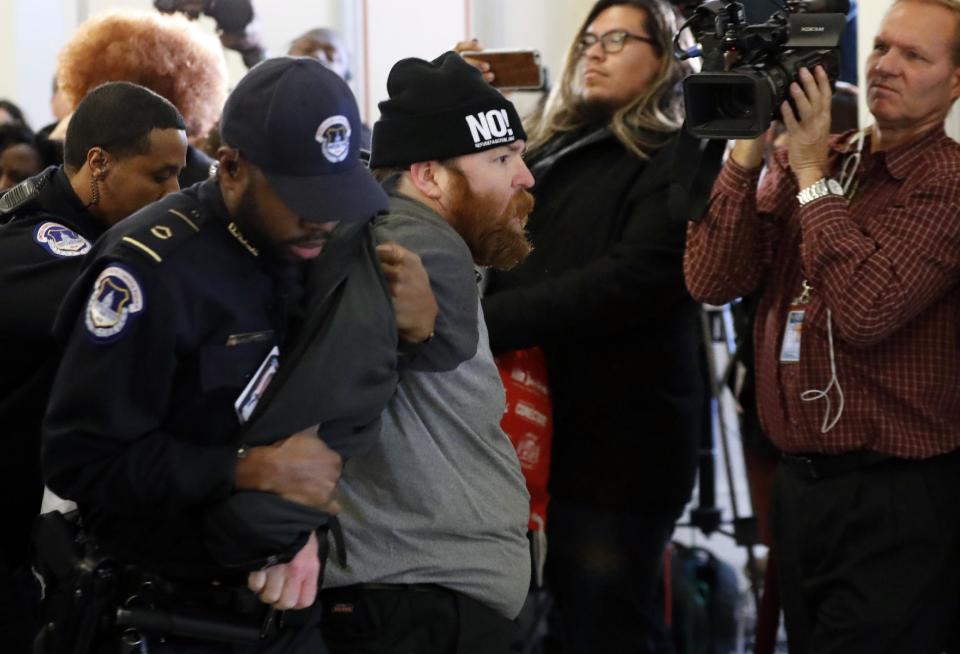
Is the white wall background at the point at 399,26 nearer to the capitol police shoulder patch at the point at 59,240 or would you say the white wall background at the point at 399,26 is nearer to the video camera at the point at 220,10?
the video camera at the point at 220,10

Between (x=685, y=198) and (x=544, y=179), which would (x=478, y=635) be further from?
(x=544, y=179)

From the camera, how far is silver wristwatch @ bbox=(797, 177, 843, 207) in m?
2.49

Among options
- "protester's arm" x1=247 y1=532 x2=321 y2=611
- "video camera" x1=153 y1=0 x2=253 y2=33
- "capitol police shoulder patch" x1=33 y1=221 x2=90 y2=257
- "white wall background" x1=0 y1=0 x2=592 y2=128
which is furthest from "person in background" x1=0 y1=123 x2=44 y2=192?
"protester's arm" x1=247 y1=532 x2=321 y2=611

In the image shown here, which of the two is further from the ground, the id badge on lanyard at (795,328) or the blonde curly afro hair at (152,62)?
the blonde curly afro hair at (152,62)

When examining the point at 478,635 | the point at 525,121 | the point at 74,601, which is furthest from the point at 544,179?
the point at 74,601

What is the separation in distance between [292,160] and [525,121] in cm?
178

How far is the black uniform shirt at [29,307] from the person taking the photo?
212 centimetres

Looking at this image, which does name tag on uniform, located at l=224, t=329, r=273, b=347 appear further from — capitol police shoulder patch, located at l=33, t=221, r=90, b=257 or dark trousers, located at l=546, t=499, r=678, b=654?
dark trousers, located at l=546, t=499, r=678, b=654

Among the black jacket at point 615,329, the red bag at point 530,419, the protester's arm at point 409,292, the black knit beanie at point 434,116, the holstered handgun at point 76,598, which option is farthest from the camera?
the black jacket at point 615,329

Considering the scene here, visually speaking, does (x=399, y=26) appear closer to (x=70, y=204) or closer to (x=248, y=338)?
(x=70, y=204)

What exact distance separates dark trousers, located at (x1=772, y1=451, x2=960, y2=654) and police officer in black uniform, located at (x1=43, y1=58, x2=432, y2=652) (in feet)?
3.95

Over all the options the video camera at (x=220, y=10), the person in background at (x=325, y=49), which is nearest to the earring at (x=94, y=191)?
the video camera at (x=220, y=10)

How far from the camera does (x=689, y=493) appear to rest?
2.98m

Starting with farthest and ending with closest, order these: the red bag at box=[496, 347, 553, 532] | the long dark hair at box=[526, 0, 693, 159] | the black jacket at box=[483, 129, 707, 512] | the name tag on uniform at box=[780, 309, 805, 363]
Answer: the long dark hair at box=[526, 0, 693, 159] < the black jacket at box=[483, 129, 707, 512] < the red bag at box=[496, 347, 553, 532] < the name tag on uniform at box=[780, 309, 805, 363]
